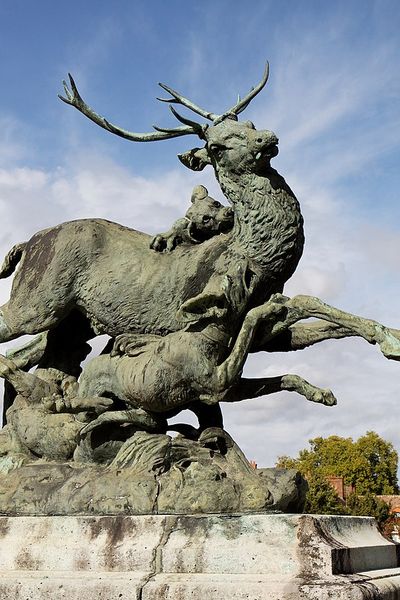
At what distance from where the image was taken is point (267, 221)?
603 cm

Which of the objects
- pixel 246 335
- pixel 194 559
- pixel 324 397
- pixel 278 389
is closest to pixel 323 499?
pixel 278 389

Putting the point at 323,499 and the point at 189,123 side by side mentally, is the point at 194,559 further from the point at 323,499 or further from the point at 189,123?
the point at 323,499

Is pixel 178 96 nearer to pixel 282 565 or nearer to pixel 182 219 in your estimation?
pixel 182 219

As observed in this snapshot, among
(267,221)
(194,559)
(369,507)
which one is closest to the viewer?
(194,559)

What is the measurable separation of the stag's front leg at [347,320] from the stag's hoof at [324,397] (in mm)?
457

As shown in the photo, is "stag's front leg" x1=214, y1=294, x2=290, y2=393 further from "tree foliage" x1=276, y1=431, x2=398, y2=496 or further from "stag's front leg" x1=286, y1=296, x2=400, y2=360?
"tree foliage" x1=276, y1=431, x2=398, y2=496

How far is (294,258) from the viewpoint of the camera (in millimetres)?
6145

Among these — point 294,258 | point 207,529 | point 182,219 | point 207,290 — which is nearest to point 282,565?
point 207,529

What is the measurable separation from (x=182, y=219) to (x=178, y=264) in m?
0.42

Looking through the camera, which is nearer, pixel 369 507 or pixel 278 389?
pixel 278 389

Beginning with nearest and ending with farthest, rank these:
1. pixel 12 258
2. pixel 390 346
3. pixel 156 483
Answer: pixel 156 483 < pixel 390 346 < pixel 12 258

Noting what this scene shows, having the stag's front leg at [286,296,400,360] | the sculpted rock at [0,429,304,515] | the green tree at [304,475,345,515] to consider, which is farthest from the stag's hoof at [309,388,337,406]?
the green tree at [304,475,345,515]

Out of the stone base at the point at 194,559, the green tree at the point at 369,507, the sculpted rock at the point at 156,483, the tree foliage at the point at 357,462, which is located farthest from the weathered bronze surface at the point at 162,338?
the tree foliage at the point at 357,462

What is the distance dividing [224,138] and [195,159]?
1.53ft
